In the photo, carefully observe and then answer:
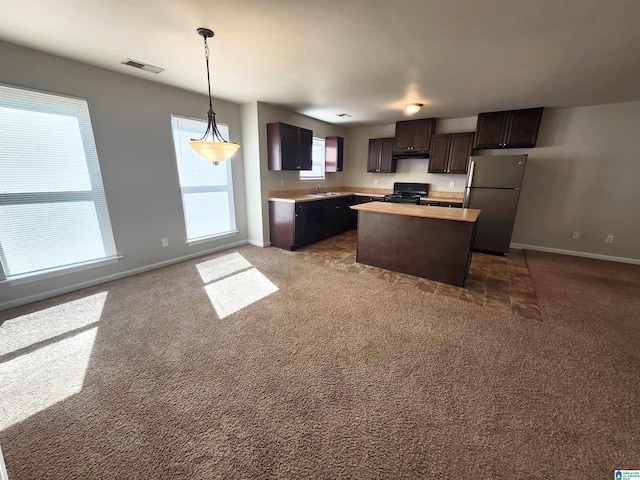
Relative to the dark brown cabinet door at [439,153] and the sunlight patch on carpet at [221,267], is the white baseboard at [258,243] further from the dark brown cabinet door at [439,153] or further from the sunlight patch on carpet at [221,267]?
the dark brown cabinet door at [439,153]

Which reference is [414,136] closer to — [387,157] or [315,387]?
[387,157]

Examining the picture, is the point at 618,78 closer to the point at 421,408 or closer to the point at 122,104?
the point at 421,408

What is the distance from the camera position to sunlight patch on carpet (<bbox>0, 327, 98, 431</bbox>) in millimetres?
1527

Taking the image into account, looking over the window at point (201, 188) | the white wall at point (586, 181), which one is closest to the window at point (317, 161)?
the window at point (201, 188)

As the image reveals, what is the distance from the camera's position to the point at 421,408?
154 centimetres

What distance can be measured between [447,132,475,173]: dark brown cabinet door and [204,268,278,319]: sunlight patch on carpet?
13.8 ft

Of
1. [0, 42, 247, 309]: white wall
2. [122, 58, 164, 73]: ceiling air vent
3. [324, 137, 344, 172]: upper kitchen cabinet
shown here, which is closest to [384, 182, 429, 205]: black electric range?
[324, 137, 344, 172]: upper kitchen cabinet

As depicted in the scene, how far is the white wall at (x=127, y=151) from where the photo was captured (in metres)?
2.58

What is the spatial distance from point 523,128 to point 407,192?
7.24ft

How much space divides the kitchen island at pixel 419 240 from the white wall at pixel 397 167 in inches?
86.1

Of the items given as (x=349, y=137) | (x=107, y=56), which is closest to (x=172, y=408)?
(x=107, y=56)

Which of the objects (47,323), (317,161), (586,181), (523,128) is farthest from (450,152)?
(47,323)

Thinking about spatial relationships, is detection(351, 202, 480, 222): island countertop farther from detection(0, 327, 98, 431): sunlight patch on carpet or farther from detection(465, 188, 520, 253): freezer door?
detection(0, 327, 98, 431): sunlight patch on carpet

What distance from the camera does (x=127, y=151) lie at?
3.18 metres
